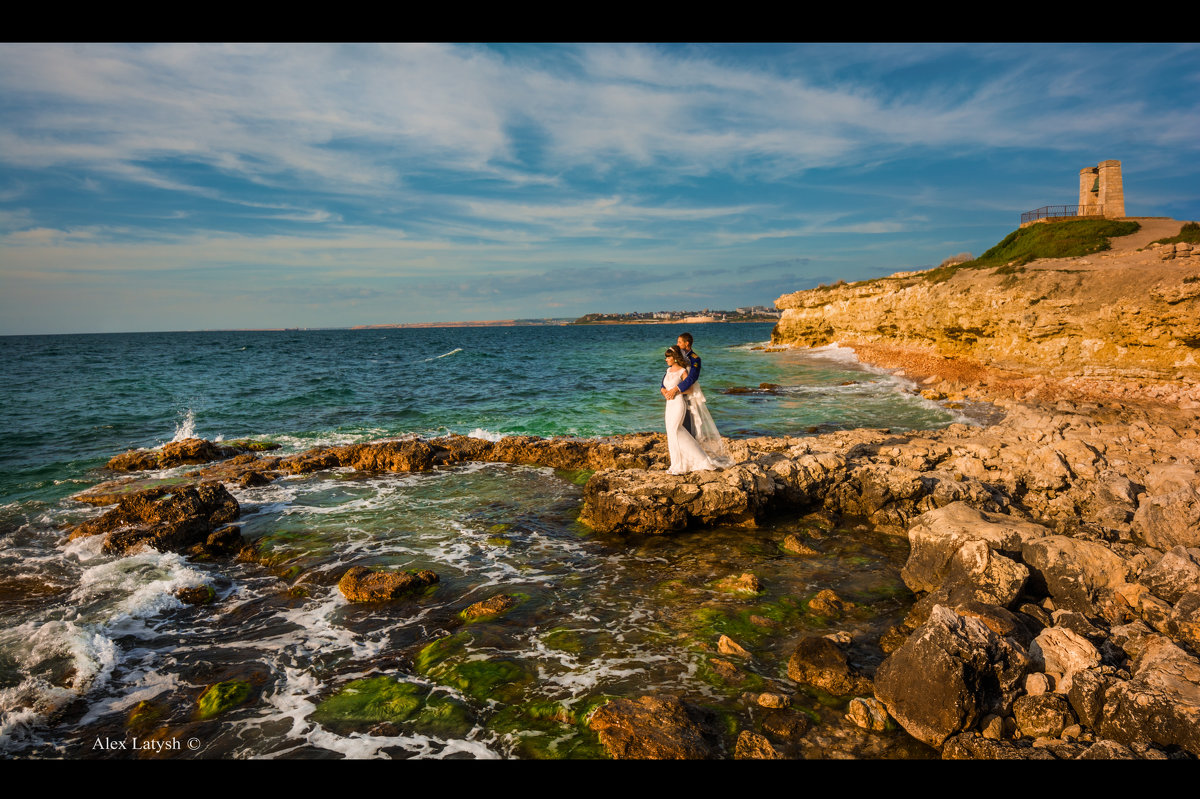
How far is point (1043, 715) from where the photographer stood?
16.8ft

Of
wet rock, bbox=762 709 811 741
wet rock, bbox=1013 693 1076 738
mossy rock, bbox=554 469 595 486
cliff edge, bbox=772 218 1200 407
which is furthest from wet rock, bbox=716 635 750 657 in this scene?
cliff edge, bbox=772 218 1200 407

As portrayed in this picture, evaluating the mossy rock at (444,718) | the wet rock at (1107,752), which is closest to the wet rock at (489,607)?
the mossy rock at (444,718)

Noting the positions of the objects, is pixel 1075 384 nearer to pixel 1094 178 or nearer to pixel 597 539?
pixel 597 539

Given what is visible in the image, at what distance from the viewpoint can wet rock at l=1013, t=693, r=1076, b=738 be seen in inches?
199

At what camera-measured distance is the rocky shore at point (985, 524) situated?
516 cm

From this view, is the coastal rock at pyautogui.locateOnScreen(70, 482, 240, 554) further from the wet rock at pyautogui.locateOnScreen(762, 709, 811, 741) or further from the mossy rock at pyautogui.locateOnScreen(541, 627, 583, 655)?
the wet rock at pyautogui.locateOnScreen(762, 709, 811, 741)

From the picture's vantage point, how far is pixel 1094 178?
42.5 meters

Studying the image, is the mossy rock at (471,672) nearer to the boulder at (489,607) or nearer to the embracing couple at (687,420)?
the boulder at (489,607)

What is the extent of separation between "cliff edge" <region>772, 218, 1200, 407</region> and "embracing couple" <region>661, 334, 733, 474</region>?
19.5 m

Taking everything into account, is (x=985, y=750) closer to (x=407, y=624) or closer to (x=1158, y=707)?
(x=1158, y=707)

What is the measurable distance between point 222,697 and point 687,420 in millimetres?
8295
